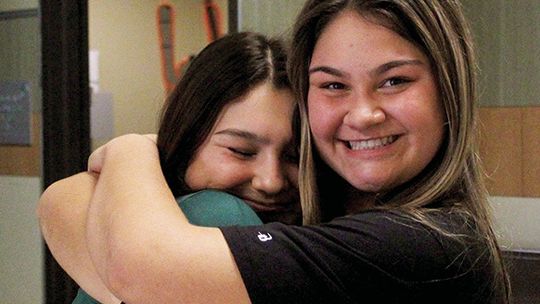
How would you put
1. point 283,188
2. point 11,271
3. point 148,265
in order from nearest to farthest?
point 148,265 < point 283,188 < point 11,271

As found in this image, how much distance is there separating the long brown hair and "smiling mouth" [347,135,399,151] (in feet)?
0.64

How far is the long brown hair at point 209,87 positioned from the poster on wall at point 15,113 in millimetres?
1519

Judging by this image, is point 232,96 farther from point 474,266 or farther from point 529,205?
point 529,205

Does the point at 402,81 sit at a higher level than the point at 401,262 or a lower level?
higher

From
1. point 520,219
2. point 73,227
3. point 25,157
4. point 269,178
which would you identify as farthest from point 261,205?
point 25,157

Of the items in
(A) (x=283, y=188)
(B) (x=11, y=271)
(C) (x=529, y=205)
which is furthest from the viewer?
(B) (x=11, y=271)

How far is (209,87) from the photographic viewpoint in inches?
50.0

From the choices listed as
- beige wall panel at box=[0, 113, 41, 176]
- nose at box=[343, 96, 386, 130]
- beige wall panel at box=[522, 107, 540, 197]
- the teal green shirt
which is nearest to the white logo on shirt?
the teal green shirt

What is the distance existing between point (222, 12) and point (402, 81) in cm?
294

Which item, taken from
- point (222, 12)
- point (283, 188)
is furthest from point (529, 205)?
point (222, 12)

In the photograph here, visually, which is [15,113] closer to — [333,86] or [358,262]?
[333,86]

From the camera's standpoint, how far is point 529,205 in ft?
7.79

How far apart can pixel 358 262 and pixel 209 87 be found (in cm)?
46

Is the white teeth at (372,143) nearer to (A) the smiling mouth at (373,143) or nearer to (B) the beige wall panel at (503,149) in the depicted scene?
(A) the smiling mouth at (373,143)
